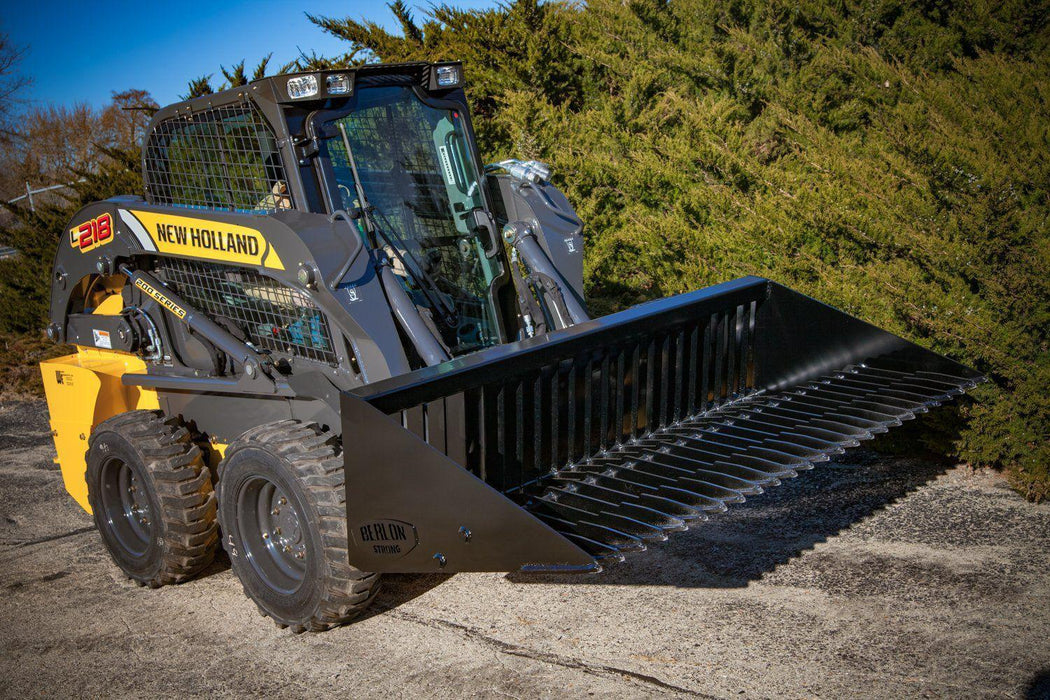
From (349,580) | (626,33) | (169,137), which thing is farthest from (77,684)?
(626,33)

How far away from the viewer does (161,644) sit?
12.3 feet

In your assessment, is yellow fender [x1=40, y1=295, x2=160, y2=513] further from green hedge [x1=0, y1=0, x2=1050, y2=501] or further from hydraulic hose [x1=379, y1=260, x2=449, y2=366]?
green hedge [x1=0, y1=0, x2=1050, y2=501]

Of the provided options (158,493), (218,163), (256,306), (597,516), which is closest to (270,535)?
(158,493)

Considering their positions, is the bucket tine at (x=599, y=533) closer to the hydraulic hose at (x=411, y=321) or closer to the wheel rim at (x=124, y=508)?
the hydraulic hose at (x=411, y=321)

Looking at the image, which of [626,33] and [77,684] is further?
[626,33]

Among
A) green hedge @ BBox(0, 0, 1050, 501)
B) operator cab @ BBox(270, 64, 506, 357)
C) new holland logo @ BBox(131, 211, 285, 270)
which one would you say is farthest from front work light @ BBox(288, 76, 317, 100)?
Result: green hedge @ BBox(0, 0, 1050, 501)

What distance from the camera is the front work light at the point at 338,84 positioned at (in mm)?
3893

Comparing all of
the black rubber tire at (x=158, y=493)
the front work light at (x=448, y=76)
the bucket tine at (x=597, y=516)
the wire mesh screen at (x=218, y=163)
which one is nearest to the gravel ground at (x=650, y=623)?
the black rubber tire at (x=158, y=493)

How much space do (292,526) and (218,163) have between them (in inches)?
72.7

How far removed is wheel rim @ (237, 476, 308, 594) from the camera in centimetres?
372

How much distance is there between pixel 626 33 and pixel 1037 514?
632 cm

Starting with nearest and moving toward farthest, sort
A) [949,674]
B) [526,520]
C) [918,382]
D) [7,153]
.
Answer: [526,520] < [949,674] < [918,382] < [7,153]

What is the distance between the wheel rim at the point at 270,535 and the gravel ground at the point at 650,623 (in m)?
0.25

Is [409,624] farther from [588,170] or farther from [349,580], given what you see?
[588,170]
